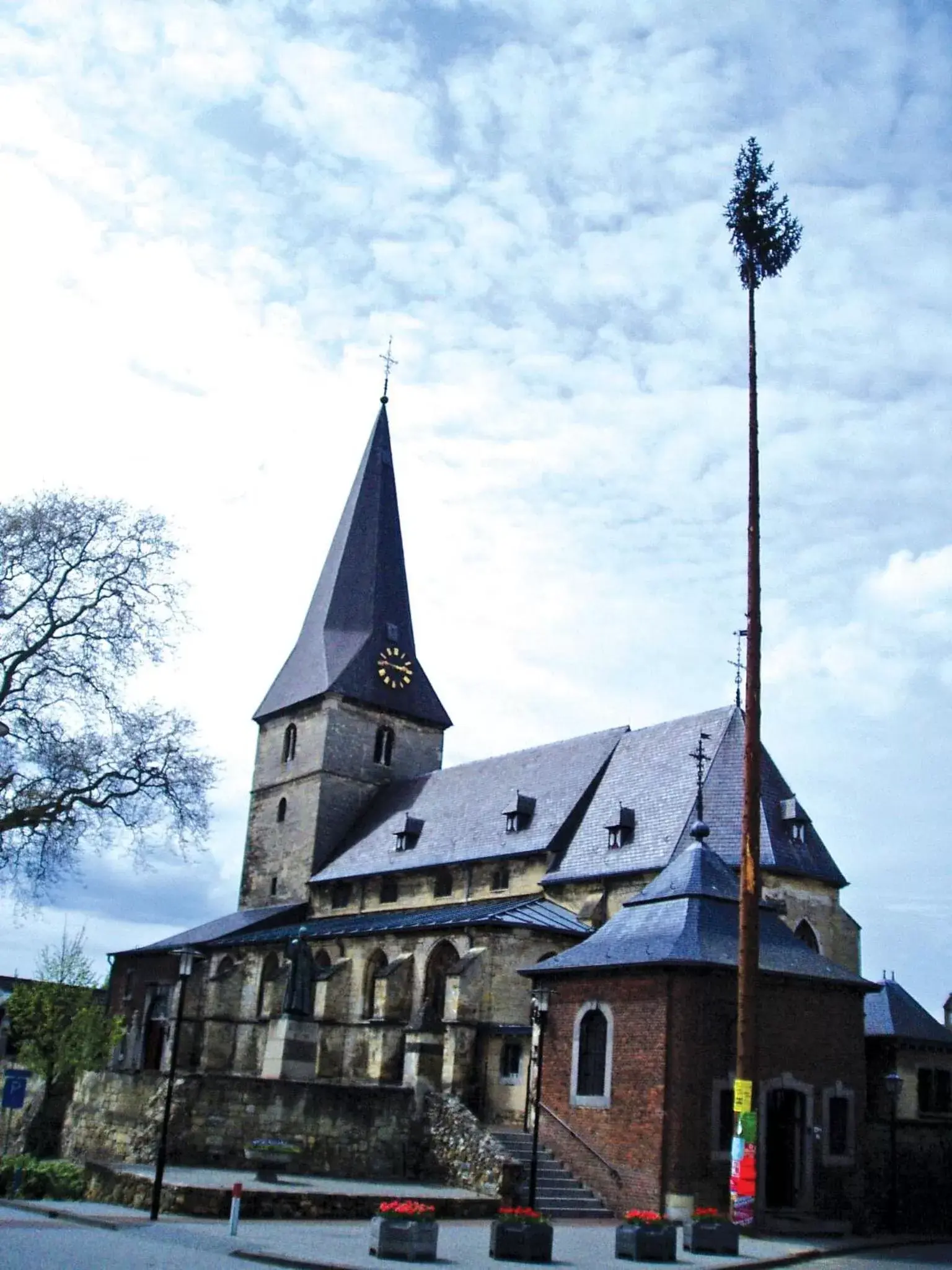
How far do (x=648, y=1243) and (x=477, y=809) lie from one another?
26827mm

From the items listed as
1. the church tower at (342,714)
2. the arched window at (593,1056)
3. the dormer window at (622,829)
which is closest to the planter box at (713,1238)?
the arched window at (593,1056)

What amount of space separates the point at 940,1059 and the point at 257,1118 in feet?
53.2

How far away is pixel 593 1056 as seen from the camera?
80.3 ft

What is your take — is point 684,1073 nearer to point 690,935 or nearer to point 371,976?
point 690,935

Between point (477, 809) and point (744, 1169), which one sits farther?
point (477, 809)

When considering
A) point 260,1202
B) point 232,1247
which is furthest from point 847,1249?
point 232,1247

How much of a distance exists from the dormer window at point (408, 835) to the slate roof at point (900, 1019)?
60.0 ft

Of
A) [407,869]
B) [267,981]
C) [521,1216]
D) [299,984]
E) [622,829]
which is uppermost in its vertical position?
[622,829]

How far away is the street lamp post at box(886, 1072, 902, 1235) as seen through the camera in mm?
24750

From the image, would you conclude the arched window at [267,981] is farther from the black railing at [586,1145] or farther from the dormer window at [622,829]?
the black railing at [586,1145]

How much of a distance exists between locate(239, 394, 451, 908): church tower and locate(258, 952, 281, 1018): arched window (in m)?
6.25

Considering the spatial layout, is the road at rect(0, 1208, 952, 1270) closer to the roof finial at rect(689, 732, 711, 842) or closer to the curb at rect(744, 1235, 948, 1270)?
the curb at rect(744, 1235, 948, 1270)

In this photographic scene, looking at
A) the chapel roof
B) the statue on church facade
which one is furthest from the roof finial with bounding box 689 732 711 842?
the statue on church facade

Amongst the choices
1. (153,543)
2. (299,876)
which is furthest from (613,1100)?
(299,876)
